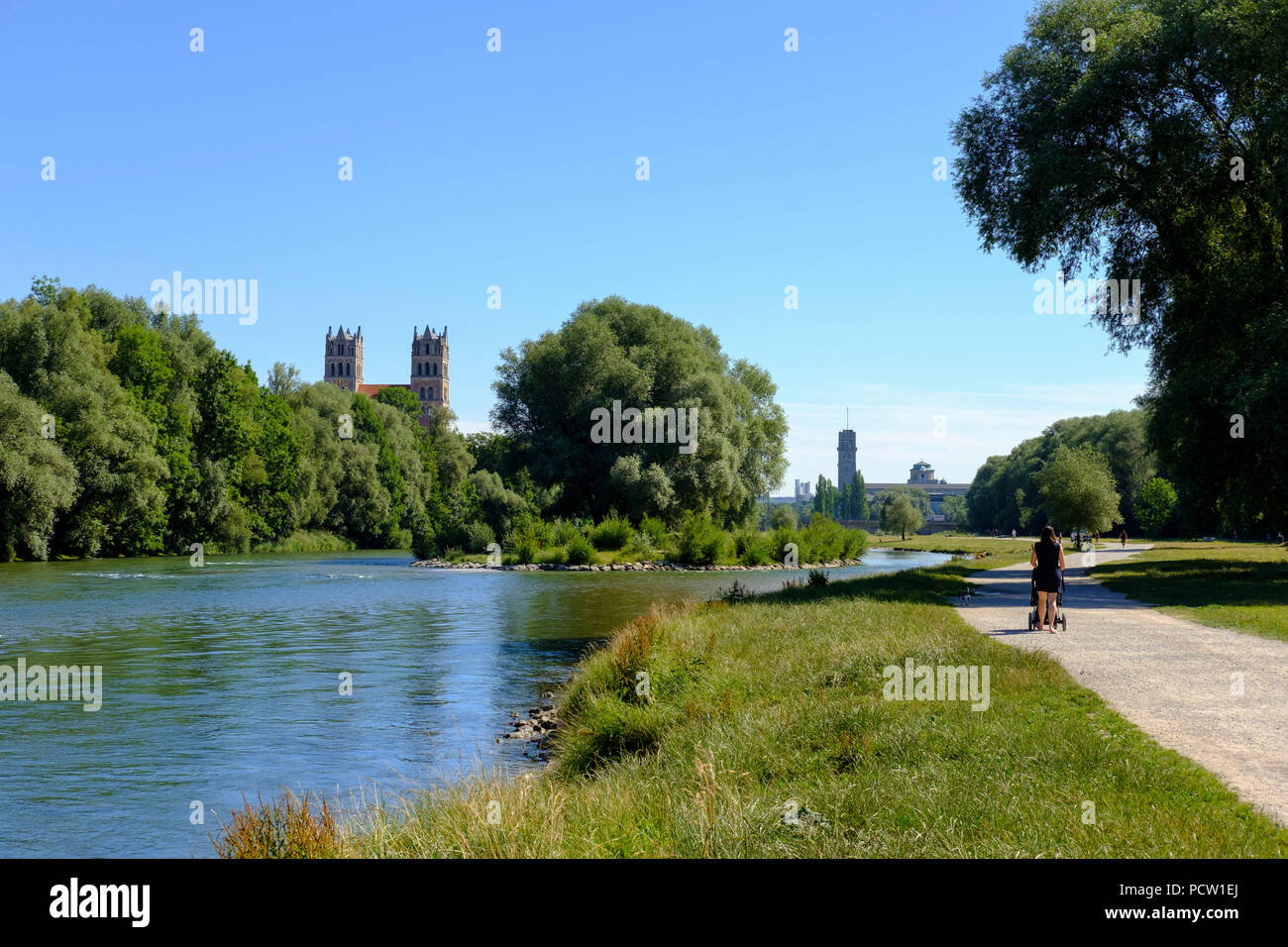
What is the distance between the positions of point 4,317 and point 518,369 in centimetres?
3025

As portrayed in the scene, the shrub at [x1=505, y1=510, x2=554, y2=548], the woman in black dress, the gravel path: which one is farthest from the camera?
the shrub at [x1=505, y1=510, x2=554, y2=548]

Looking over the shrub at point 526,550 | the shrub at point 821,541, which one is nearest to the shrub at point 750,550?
the shrub at point 821,541

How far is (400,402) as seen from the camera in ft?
451

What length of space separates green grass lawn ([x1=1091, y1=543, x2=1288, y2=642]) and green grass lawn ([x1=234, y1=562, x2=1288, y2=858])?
28.8 ft

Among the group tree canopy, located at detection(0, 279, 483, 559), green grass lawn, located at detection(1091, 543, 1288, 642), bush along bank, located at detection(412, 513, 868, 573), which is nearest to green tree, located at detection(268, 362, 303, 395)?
tree canopy, located at detection(0, 279, 483, 559)

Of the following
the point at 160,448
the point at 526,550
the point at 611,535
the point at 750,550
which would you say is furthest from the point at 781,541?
the point at 160,448

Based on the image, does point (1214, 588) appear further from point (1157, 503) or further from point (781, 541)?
point (1157, 503)

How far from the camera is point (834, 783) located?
8.23m

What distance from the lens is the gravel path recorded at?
8.76 metres

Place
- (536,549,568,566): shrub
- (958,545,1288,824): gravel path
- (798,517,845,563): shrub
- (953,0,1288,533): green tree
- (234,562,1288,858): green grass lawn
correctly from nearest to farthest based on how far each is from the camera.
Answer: (234,562,1288,858): green grass lawn
(958,545,1288,824): gravel path
(953,0,1288,533): green tree
(536,549,568,566): shrub
(798,517,845,563): shrub

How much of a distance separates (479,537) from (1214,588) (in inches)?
1731

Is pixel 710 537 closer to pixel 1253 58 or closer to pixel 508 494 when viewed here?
pixel 508 494

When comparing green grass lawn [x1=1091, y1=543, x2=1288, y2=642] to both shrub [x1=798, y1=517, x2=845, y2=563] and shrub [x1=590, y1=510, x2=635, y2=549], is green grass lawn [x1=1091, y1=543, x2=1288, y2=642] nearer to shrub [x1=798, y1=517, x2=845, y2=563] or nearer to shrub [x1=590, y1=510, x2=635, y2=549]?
shrub [x1=798, y1=517, x2=845, y2=563]
